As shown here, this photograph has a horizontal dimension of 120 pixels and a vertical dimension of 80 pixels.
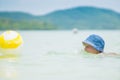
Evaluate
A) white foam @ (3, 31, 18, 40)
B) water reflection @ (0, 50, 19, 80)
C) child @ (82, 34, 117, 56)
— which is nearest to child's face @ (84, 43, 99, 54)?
child @ (82, 34, 117, 56)

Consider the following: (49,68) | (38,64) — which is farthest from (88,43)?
(38,64)

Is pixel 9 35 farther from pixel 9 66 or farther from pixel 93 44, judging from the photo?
pixel 93 44

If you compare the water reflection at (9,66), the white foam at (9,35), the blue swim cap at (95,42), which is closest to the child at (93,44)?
the blue swim cap at (95,42)

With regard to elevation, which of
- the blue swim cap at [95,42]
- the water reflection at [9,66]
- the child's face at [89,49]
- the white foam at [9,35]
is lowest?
the water reflection at [9,66]

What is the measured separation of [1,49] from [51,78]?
150 inches

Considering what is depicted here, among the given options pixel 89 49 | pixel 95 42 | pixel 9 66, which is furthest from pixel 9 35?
pixel 95 42

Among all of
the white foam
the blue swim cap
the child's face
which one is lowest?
the child's face

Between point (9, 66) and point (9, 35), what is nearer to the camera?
point (9, 66)

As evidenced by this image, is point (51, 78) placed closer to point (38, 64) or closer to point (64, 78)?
point (64, 78)

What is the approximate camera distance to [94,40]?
8516mm

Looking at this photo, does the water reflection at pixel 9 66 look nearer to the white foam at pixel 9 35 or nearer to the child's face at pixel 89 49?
the white foam at pixel 9 35

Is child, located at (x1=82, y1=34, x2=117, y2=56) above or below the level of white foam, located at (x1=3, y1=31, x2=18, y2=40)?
below

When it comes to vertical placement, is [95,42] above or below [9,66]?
above

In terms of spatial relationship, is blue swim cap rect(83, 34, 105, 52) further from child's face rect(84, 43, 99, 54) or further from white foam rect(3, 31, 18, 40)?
white foam rect(3, 31, 18, 40)
